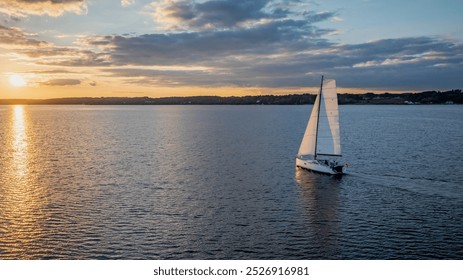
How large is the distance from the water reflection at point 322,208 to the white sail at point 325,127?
17.9 ft

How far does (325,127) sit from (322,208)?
1041 inches

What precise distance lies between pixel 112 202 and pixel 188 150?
4905 cm

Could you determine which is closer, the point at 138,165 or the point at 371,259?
the point at 371,259

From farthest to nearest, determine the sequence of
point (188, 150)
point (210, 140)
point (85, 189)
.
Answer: point (210, 140) → point (188, 150) → point (85, 189)

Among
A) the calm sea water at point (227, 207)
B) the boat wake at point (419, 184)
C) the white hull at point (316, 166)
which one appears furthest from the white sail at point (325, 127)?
the boat wake at point (419, 184)

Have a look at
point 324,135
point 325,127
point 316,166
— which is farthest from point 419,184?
point 325,127

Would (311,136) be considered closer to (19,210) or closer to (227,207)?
(227,207)

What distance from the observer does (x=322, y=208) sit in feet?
165

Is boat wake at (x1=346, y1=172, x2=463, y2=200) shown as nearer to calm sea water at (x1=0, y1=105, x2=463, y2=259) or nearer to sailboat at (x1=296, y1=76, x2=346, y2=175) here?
calm sea water at (x1=0, y1=105, x2=463, y2=259)

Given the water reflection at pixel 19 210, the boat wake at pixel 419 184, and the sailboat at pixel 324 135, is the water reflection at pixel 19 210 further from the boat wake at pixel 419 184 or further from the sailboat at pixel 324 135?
the boat wake at pixel 419 184

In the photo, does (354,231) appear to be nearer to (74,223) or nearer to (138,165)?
(74,223)

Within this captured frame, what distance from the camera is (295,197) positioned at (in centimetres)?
5531

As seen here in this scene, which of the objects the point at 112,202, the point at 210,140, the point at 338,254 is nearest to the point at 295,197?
the point at 338,254

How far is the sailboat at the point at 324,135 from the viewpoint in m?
71.2
